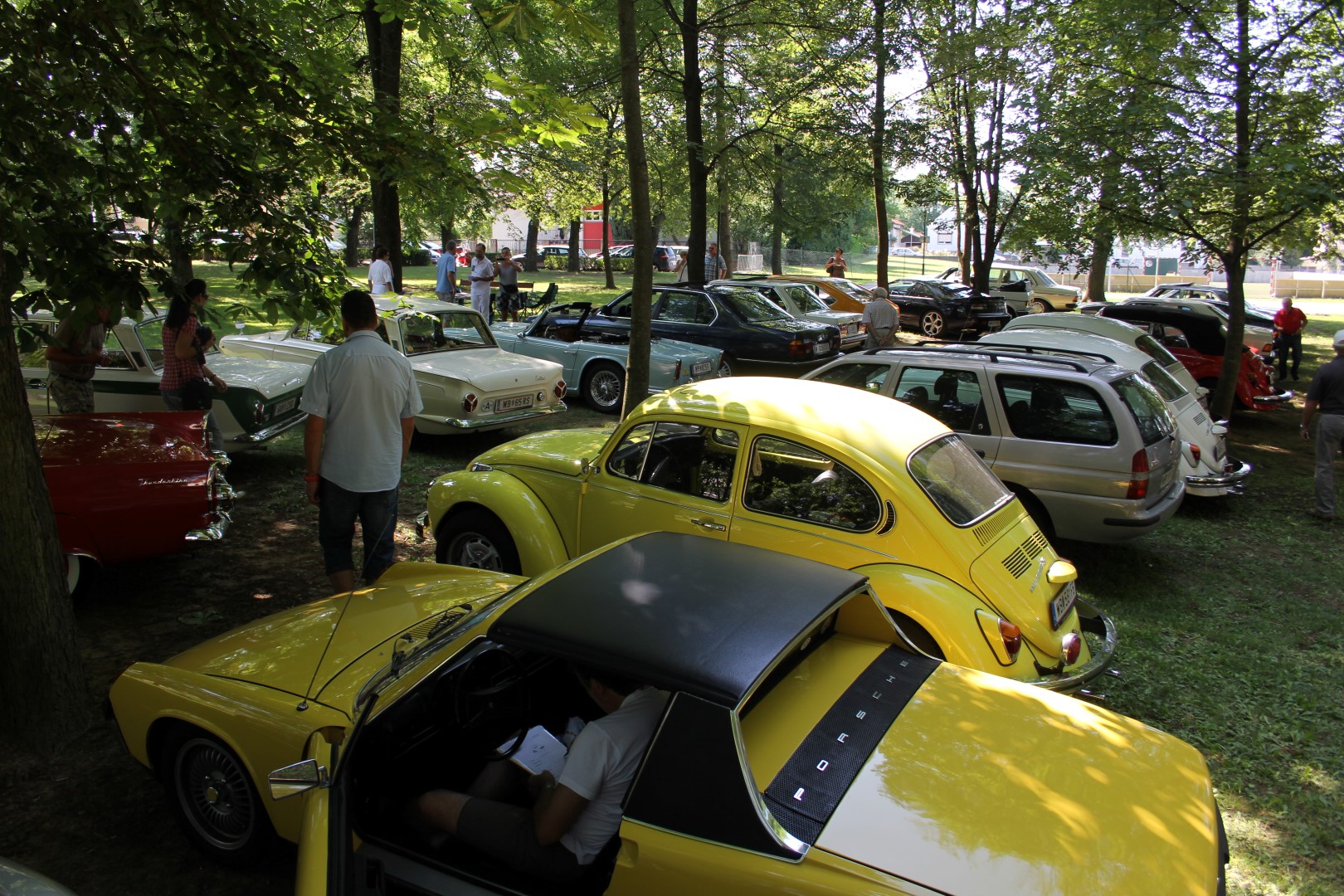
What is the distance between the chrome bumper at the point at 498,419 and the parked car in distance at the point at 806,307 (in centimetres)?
676

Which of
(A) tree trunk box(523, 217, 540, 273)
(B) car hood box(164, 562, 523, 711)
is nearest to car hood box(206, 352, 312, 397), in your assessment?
(B) car hood box(164, 562, 523, 711)

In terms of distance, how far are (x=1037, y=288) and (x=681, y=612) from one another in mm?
30542

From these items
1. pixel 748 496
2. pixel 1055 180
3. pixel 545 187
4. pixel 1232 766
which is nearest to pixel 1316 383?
pixel 1055 180

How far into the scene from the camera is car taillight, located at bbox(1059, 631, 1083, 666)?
14.4 feet

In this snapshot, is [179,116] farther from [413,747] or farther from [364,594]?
[413,747]

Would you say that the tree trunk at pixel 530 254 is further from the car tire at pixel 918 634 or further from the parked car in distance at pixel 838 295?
the car tire at pixel 918 634

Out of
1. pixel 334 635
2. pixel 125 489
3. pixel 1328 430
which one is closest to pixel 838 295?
pixel 1328 430

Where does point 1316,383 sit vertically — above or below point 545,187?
below

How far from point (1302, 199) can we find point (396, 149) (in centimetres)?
961

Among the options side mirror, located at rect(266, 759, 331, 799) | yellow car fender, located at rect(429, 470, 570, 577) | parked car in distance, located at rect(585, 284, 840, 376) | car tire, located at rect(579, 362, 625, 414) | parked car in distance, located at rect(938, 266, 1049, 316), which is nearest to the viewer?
side mirror, located at rect(266, 759, 331, 799)

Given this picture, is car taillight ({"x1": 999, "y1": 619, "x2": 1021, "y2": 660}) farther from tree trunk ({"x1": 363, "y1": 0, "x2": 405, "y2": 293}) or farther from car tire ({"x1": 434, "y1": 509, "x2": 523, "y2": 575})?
tree trunk ({"x1": 363, "y1": 0, "x2": 405, "y2": 293})

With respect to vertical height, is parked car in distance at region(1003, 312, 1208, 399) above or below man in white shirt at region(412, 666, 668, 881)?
above

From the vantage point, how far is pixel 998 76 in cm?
1859

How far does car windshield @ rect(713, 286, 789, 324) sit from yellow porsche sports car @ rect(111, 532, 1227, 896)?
1103 cm
